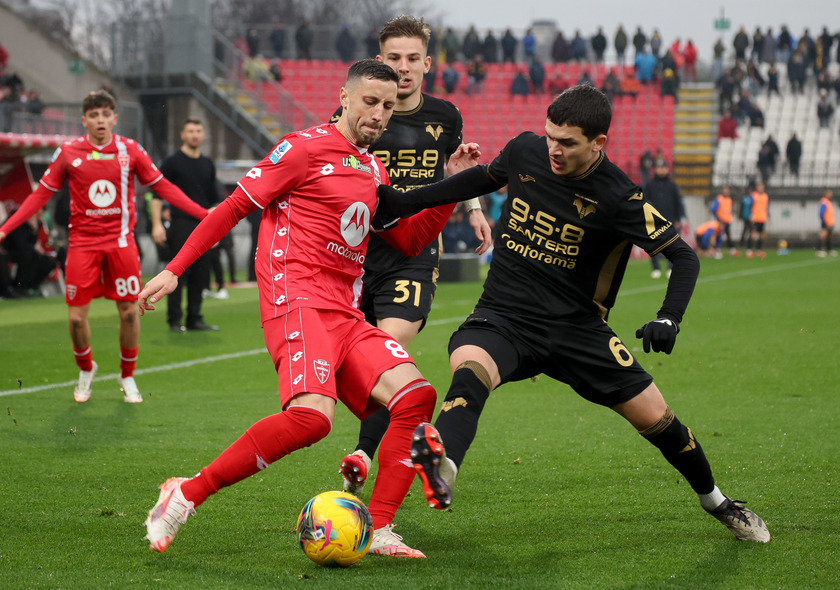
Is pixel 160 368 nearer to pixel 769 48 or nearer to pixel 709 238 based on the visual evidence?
pixel 709 238

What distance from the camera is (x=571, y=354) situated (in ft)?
14.3

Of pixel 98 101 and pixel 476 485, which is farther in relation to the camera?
pixel 98 101

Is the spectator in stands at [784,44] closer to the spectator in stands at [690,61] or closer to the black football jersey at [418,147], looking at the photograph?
the spectator in stands at [690,61]

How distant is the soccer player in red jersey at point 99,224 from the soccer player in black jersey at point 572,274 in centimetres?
407

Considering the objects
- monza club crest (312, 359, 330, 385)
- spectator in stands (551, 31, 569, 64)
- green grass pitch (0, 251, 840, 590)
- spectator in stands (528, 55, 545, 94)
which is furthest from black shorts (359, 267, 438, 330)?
spectator in stands (551, 31, 569, 64)

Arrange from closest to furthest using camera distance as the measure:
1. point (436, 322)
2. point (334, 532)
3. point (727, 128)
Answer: point (334, 532) → point (436, 322) → point (727, 128)

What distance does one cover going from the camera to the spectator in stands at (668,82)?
37.3 metres

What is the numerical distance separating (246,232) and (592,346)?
21.0 metres

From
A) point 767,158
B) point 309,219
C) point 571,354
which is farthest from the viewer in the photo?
point 767,158

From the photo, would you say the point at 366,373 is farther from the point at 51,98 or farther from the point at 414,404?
the point at 51,98

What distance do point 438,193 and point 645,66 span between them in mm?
34842

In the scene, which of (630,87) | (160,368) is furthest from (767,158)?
(160,368)

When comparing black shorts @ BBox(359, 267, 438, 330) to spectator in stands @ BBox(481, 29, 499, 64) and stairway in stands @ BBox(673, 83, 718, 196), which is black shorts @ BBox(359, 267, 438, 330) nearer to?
stairway in stands @ BBox(673, 83, 718, 196)

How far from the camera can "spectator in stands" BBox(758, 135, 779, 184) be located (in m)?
34.6
